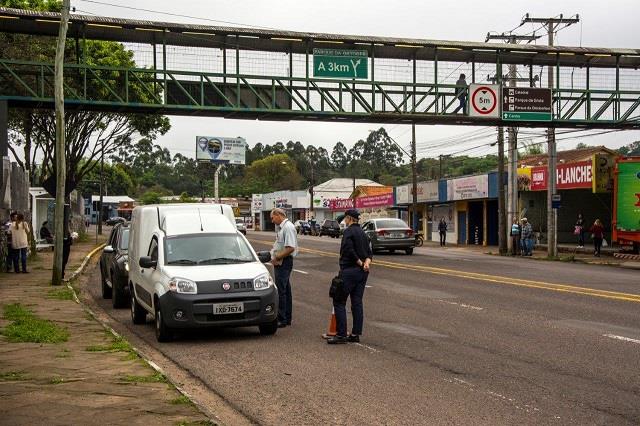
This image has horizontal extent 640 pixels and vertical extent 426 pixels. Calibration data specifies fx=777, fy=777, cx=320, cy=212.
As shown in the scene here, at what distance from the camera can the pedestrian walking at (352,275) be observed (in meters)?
10.4

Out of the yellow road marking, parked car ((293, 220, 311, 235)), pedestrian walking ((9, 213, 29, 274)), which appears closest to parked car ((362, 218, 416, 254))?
the yellow road marking

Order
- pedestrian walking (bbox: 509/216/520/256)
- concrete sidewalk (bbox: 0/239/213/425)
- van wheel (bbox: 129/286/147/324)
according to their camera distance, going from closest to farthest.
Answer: concrete sidewalk (bbox: 0/239/213/425) → van wheel (bbox: 129/286/147/324) → pedestrian walking (bbox: 509/216/520/256)

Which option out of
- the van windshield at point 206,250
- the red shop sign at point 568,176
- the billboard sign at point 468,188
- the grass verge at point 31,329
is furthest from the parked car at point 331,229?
the van windshield at point 206,250

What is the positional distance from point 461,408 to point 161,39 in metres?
23.7

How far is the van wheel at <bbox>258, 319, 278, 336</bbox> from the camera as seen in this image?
11172 millimetres

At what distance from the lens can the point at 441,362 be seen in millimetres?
9156

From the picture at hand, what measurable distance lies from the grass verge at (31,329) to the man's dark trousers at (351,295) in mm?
3791

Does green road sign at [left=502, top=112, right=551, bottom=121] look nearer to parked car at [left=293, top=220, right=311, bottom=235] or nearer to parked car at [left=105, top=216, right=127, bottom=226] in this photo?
parked car at [left=105, top=216, right=127, bottom=226]

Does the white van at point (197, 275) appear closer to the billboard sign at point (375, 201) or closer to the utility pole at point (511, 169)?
the utility pole at point (511, 169)

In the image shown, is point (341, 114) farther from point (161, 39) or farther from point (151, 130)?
point (151, 130)

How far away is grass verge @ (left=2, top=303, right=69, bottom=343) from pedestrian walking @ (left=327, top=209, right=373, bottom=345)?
3804 millimetres

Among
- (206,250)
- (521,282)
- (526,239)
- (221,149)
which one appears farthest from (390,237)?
(221,149)

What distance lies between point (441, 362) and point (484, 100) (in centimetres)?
2197

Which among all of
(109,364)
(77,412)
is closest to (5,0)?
(109,364)
